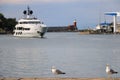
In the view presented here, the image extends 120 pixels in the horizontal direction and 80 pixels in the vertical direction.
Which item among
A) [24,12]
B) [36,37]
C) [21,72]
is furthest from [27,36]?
[21,72]

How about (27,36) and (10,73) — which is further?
(27,36)

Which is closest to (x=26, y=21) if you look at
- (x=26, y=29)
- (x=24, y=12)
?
(x=26, y=29)

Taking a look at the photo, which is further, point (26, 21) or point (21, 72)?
point (26, 21)

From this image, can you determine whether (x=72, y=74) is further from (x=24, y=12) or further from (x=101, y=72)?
(x=24, y=12)

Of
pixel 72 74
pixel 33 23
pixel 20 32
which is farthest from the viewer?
pixel 20 32

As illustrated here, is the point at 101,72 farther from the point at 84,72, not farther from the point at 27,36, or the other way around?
the point at 27,36

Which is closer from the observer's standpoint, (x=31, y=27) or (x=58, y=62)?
(x=58, y=62)

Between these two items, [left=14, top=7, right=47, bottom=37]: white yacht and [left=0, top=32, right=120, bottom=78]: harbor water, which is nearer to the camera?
[left=0, top=32, right=120, bottom=78]: harbor water

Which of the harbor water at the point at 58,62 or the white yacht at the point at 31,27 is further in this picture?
the white yacht at the point at 31,27

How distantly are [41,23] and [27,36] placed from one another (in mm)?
7361

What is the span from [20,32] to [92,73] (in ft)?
308

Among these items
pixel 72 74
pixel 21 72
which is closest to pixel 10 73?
pixel 21 72

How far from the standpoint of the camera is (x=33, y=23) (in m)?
118

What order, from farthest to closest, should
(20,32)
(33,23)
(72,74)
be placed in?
1. (20,32)
2. (33,23)
3. (72,74)
